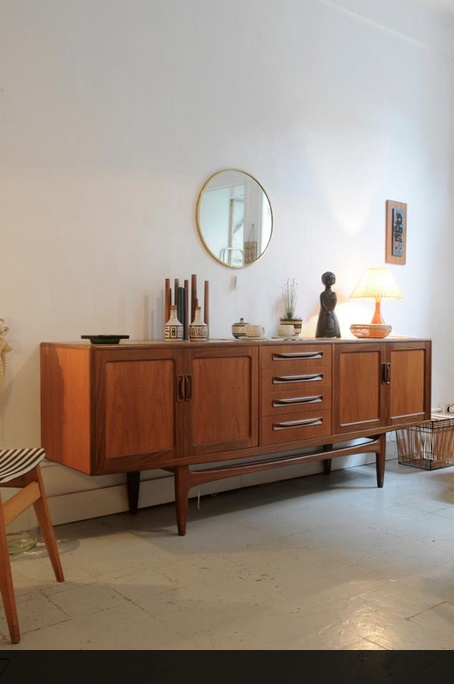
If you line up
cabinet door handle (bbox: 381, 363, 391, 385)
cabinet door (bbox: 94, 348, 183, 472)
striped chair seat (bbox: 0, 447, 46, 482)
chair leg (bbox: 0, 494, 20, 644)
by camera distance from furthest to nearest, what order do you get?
1. cabinet door handle (bbox: 381, 363, 391, 385)
2. cabinet door (bbox: 94, 348, 183, 472)
3. striped chair seat (bbox: 0, 447, 46, 482)
4. chair leg (bbox: 0, 494, 20, 644)

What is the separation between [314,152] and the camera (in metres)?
4.04

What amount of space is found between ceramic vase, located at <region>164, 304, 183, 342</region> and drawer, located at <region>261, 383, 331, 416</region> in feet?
1.61

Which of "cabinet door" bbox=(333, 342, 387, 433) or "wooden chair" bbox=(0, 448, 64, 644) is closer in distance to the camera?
"wooden chair" bbox=(0, 448, 64, 644)

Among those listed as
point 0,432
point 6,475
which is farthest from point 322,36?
point 6,475

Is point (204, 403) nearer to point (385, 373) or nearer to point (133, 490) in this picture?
point (133, 490)

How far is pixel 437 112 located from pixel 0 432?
152 inches

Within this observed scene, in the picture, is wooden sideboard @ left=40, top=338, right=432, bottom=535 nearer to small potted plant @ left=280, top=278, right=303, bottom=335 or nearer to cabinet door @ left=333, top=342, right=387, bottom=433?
cabinet door @ left=333, top=342, right=387, bottom=433

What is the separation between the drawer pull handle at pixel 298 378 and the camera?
10.4 ft

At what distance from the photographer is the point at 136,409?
2.69 metres

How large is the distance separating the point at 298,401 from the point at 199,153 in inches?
55.4

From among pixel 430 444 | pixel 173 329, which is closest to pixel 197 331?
pixel 173 329

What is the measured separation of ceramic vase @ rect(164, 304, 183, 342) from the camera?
10.1 feet

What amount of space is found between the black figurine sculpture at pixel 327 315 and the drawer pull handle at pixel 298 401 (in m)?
0.55

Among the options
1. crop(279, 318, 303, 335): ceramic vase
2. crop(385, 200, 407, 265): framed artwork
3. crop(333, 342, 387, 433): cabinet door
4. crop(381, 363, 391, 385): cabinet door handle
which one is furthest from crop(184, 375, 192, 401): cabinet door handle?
crop(385, 200, 407, 265): framed artwork
